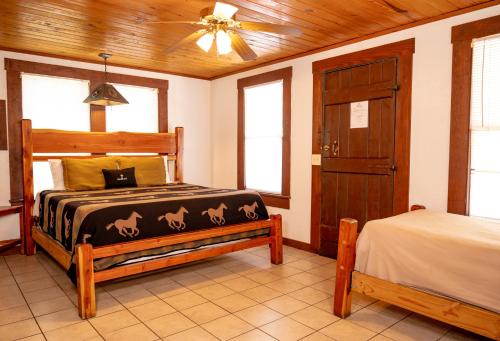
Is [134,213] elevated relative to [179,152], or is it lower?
lower

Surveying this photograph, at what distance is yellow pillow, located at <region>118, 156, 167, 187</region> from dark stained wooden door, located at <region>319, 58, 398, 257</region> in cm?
213

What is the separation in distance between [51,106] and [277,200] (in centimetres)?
307

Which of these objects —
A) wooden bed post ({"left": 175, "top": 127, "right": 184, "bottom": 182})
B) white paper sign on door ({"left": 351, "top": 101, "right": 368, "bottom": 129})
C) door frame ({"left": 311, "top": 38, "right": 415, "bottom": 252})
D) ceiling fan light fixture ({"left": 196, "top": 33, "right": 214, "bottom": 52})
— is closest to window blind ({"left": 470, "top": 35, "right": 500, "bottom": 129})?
door frame ({"left": 311, "top": 38, "right": 415, "bottom": 252})

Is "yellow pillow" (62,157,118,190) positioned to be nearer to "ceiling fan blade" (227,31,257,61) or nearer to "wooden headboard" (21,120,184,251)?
"wooden headboard" (21,120,184,251)

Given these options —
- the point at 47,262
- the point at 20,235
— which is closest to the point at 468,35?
the point at 47,262

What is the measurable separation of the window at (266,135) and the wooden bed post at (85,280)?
2623mm

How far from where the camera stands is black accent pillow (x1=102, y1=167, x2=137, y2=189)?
14.1 ft

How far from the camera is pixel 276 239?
12.8 ft

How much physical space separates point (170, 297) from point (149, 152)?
8.46ft

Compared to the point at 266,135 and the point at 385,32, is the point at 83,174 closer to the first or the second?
the point at 266,135

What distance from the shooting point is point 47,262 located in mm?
3920

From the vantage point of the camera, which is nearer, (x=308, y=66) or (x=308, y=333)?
(x=308, y=333)

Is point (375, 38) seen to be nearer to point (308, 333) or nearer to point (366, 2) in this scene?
point (366, 2)

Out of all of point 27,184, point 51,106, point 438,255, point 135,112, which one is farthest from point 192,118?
point 438,255
